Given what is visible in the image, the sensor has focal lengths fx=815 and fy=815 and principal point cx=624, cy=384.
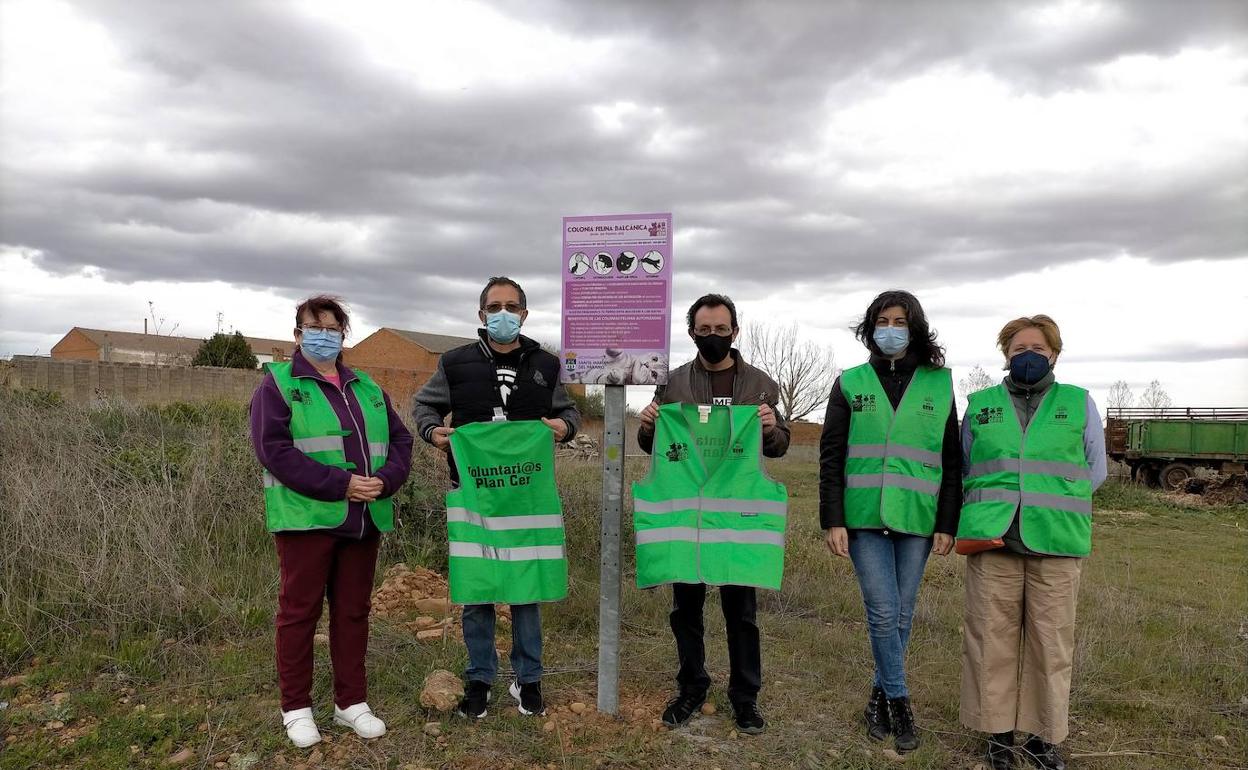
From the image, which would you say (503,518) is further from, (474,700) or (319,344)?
(319,344)

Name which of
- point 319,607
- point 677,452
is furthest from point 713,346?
point 319,607

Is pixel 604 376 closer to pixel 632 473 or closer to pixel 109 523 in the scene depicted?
pixel 109 523

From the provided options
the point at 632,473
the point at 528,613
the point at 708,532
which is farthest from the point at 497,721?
the point at 632,473

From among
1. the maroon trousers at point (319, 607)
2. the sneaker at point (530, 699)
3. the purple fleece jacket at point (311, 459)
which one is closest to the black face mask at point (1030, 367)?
the sneaker at point (530, 699)

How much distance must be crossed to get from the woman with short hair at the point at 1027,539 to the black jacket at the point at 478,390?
2.12 meters

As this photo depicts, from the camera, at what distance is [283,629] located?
12.7 feet

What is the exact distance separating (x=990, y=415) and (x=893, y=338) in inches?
23.0

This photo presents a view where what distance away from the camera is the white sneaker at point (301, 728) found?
387 centimetres

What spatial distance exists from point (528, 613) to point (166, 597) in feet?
8.81

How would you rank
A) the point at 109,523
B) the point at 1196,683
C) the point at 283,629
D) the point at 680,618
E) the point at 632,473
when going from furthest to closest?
1. the point at 632,473
2. the point at 109,523
3. the point at 1196,683
4. the point at 680,618
5. the point at 283,629

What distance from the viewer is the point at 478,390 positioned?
4.24 meters

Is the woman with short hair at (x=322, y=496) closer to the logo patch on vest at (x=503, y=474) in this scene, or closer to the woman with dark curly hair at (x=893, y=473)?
the logo patch on vest at (x=503, y=474)

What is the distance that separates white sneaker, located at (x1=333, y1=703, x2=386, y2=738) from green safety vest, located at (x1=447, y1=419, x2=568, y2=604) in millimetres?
709

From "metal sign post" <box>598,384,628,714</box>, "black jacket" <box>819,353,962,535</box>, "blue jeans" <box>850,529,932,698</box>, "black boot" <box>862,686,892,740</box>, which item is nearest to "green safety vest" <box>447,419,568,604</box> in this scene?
"metal sign post" <box>598,384,628,714</box>
